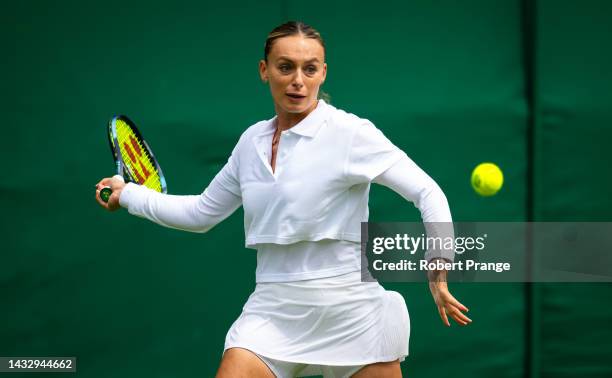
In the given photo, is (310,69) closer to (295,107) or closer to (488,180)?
(295,107)

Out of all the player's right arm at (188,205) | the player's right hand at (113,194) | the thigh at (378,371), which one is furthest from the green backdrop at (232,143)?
the thigh at (378,371)

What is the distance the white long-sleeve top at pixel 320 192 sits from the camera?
307 cm

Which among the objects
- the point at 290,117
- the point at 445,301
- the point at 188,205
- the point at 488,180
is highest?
the point at 290,117

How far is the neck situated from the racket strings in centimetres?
69

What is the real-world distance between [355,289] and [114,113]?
69.3 inches

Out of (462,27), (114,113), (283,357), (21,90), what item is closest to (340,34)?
(462,27)

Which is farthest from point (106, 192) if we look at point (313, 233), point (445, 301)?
point (445, 301)

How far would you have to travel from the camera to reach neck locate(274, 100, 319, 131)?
3.24m

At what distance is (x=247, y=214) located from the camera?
3199 millimetres

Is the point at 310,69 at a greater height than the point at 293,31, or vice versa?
the point at 293,31

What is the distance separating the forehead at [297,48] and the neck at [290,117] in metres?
0.17

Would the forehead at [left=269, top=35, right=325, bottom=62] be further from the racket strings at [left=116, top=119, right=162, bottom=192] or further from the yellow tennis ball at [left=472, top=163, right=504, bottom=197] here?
the yellow tennis ball at [left=472, top=163, right=504, bottom=197]

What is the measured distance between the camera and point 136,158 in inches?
149

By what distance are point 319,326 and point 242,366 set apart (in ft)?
0.92
